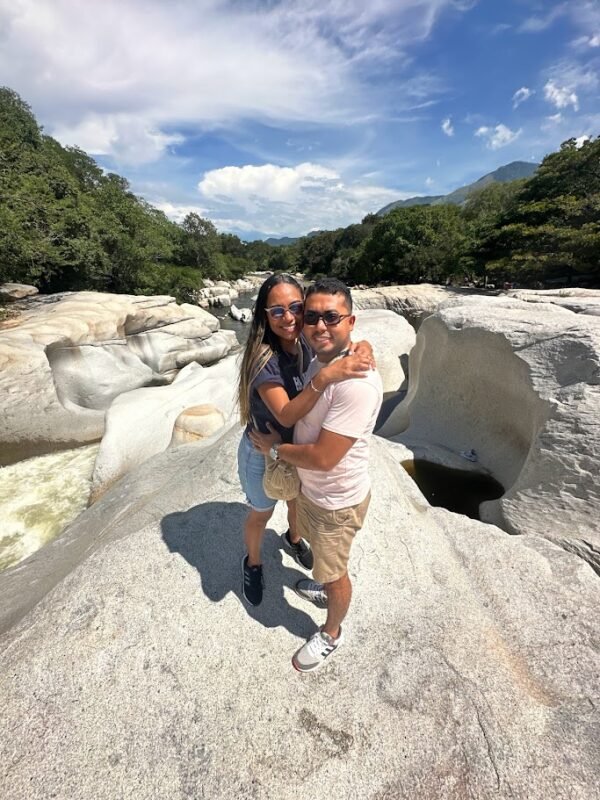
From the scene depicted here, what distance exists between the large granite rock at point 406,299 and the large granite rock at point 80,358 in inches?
548

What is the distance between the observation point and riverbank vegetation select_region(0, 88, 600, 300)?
1811 cm

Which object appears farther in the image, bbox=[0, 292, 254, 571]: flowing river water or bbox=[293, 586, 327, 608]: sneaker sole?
bbox=[0, 292, 254, 571]: flowing river water

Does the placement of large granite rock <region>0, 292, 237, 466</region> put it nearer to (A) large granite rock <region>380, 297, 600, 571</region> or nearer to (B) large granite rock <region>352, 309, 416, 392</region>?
(B) large granite rock <region>352, 309, 416, 392</region>

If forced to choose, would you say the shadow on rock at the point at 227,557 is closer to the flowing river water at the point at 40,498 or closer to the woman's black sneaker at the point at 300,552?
the woman's black sneaker at the point at 300,552

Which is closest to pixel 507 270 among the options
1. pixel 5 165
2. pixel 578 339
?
pixel 578 339

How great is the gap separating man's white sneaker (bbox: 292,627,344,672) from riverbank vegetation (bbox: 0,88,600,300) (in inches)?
686

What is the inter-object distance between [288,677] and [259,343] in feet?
7.56

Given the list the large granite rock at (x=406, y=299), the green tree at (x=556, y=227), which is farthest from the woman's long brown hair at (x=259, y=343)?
the large granite rock at (x=406, y=299)

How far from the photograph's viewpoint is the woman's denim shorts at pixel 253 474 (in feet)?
8.44

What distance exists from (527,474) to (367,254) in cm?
4230

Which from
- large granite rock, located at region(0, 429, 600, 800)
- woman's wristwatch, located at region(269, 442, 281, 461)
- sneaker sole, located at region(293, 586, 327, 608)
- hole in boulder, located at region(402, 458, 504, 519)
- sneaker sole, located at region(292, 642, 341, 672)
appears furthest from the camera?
hole in boulder, located at region(402, 458, 504, 519)

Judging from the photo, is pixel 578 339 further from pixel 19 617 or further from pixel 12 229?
A: pixel 12 229

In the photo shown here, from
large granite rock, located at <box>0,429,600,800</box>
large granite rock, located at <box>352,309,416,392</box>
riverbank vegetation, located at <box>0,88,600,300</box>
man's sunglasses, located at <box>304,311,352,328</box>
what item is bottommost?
large granite rock, located at <box>0,429,600,800</box>

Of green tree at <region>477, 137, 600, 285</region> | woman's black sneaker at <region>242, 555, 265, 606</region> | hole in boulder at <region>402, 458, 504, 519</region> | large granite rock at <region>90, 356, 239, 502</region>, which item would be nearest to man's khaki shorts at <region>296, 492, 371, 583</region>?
woman's black sneaker at <region>242, 555, 265, 606</region>
